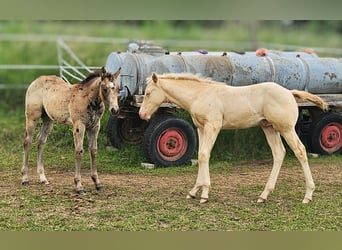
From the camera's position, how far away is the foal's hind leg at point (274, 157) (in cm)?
706

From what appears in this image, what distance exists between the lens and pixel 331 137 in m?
10.1

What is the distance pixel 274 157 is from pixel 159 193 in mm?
1474

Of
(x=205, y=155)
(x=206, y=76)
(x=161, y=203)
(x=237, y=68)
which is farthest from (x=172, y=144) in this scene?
(x=161, y=203)

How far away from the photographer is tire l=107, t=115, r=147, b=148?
32.5 feet

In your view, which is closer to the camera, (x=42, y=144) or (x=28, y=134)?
(x=28, y=134)

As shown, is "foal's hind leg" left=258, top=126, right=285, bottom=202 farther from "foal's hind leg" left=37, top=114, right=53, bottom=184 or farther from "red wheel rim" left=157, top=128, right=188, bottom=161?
"foal's hind leg" left=37, top=114, right=53, bottom=184

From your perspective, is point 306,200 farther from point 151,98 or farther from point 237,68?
point 237,68

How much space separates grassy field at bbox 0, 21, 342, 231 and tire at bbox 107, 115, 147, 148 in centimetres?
18

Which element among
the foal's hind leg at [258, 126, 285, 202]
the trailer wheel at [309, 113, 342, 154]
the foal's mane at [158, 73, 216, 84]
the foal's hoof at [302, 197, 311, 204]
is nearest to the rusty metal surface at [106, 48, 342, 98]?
the trailer wheel at [309, 113, 342, 154]

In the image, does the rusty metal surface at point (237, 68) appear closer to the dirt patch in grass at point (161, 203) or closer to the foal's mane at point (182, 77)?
the dirt patch in grass at point (161, 203)

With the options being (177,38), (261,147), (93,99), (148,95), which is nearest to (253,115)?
(148,95)

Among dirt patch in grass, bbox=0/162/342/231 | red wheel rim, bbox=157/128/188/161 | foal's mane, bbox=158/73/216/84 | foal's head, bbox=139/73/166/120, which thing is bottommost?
dirt patch in grass, bbox=0/162/342/231

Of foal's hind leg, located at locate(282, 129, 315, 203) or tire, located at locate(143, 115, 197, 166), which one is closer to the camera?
foal's hind leg, located at locate(282, 129, 315, 203)

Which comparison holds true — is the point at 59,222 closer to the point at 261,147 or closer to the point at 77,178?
the point at 77,178
